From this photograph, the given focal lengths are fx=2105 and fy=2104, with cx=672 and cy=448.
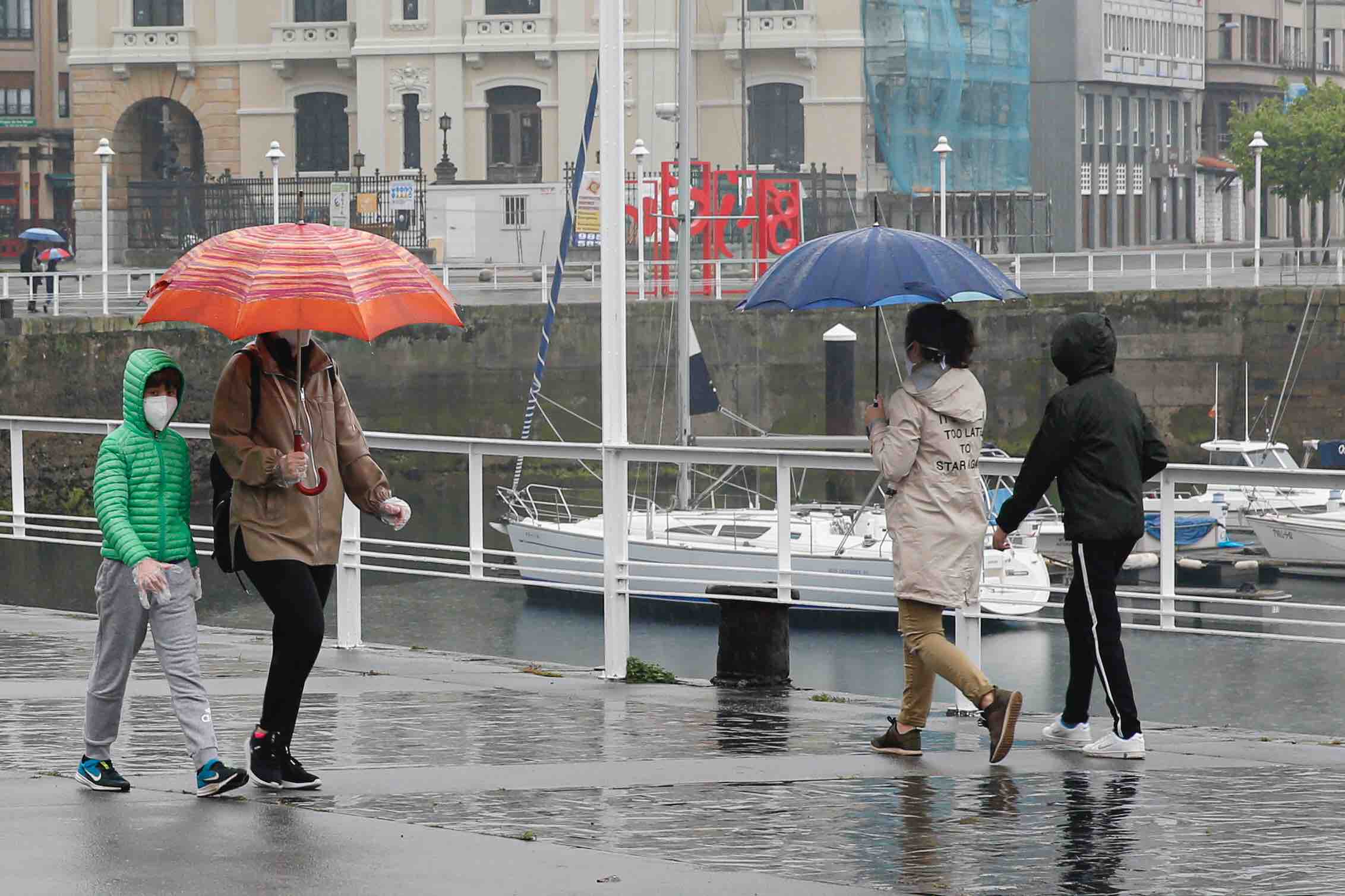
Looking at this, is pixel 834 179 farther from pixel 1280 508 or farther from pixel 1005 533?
pixel 1005 533

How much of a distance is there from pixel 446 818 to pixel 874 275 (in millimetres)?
2927

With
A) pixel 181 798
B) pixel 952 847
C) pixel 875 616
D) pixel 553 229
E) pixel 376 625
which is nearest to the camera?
pixel 952 847

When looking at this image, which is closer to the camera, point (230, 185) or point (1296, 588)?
point (1296, 588)

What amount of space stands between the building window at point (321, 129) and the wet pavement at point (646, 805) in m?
62.4

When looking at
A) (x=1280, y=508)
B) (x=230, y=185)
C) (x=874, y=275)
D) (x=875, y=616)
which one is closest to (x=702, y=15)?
(x=230, y=185)

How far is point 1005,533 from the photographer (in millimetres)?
8258


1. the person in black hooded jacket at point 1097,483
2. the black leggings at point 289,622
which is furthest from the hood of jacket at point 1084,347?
the black leggings at point 289,622

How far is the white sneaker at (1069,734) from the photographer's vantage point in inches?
346

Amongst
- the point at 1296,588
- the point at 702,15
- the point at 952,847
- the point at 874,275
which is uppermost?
the point at 702,15

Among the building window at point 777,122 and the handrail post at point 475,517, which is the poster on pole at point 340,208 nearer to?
the building window at point 777,122

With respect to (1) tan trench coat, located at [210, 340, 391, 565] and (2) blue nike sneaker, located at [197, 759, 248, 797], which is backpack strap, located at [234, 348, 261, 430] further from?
(2) blue nike sneaker, located at [197, 759, 248, 797]

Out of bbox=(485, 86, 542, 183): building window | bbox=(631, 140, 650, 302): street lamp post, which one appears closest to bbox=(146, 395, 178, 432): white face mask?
bbox=(631, 140, 650, 302): street lamp post

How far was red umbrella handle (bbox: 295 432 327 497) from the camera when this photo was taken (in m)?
7.28

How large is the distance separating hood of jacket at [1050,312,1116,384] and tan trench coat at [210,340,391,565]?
2830 millimetres
